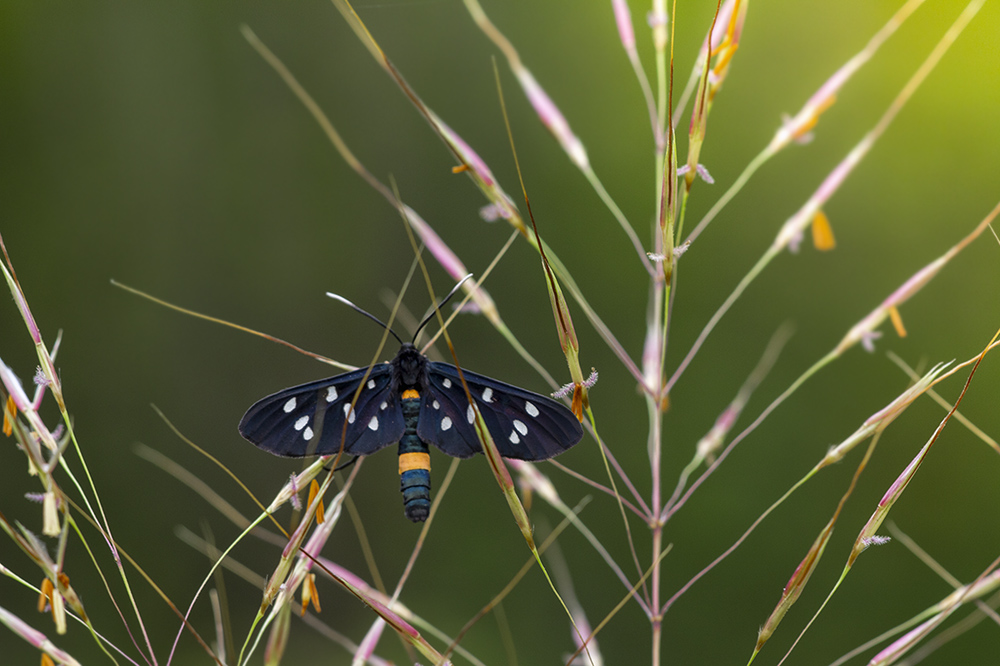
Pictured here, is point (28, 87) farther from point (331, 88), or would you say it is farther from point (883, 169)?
→ point (883, 169)

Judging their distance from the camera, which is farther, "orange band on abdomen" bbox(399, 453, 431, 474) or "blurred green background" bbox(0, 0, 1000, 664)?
"blurred green background" bbox(0, 0, 1000, 664)

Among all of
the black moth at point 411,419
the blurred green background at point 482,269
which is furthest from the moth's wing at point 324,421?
the blurred green background at point 482,269

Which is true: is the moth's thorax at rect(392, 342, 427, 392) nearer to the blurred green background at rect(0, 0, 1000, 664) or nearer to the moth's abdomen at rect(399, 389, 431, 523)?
the moth's abdomen at rect(399, 389, 431, 523)

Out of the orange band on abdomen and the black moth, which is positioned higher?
the black moth

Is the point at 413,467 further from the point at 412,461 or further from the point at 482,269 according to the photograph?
the point at 482,269

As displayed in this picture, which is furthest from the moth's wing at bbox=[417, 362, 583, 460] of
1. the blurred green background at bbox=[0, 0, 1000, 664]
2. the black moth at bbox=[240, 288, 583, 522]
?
the blurred green background at bbox=[0, 0, 1000, 664]

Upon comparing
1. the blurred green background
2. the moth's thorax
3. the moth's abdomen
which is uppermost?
the blurred green background

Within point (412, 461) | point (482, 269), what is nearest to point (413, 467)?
point (412, 461)

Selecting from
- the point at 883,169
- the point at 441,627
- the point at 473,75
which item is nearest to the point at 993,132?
the point at 883,169
